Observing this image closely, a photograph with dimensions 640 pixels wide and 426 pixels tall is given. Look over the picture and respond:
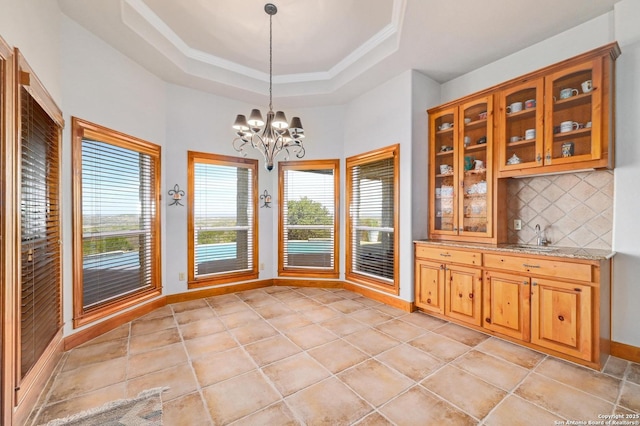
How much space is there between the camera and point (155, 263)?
3.71 meters

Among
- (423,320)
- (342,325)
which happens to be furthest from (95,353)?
(423,320)

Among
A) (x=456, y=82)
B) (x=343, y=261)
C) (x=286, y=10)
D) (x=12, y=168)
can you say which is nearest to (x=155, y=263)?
(x=12, y=168)

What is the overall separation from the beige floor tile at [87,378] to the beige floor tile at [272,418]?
46.1 inches

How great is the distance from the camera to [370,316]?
136 inches

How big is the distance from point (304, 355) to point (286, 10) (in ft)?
11.2

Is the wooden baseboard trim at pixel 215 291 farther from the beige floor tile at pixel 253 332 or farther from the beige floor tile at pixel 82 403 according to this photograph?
the beige floor tile at pixel 82 403

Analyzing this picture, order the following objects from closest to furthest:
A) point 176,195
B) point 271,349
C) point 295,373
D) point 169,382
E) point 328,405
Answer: point 328,405 < point 169,382 < point 295,373 < point 271,349 < point 176,195

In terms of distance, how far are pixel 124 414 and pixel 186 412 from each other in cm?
39

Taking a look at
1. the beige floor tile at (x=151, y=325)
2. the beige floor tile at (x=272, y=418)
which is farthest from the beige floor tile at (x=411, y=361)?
the beige floor tile at (x=151, y=325)

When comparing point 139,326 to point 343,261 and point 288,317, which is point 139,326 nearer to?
point 288,317

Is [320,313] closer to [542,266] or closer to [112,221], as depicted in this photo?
[542,266]

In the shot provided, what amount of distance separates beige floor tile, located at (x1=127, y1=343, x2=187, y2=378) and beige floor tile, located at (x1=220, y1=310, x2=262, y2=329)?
0.64 metres

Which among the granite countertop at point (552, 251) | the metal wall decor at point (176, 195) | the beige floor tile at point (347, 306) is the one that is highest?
the metal wall decor at point (176, 195)

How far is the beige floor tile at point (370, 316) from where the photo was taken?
3.29 m
